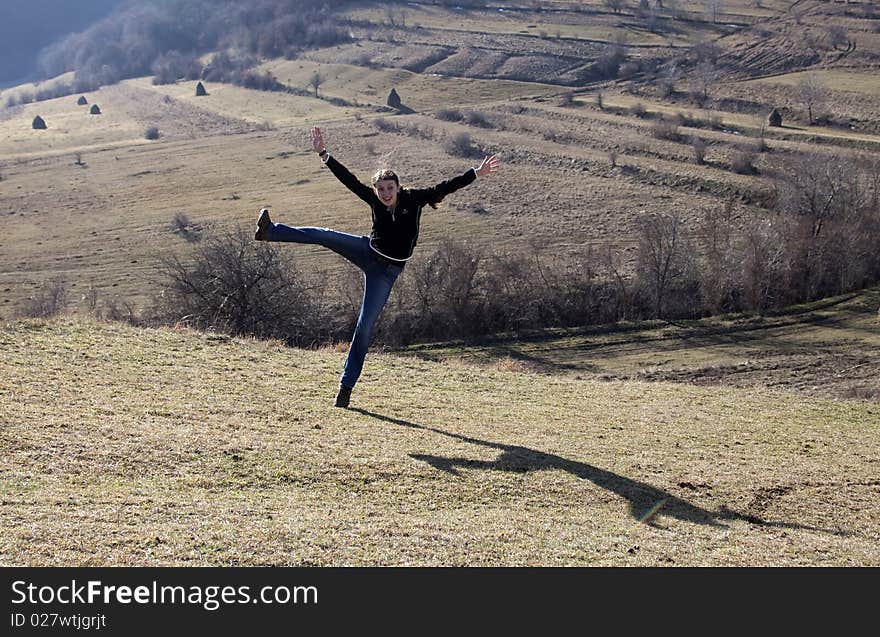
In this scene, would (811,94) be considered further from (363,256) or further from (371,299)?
(363,256)

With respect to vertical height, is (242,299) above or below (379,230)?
below

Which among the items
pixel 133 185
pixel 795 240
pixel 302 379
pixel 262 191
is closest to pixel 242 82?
pixel 133 185

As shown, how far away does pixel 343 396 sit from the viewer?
12.7m

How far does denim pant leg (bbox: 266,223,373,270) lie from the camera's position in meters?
11.3

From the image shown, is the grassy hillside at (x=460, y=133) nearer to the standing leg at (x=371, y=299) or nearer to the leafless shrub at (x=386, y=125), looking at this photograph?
the leafless shrub at (x=386, y=125)

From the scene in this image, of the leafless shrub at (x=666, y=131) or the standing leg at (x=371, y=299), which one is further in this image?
the leafless shrub at (x=666, y=131)

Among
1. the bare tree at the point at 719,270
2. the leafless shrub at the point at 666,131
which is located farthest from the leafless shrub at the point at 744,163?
the bare tree at the point at 719,270

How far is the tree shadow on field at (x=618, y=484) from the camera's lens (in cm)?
969

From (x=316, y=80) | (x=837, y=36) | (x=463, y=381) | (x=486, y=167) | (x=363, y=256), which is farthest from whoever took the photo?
(x=316, y=80)

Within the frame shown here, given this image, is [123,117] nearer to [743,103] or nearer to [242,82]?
[242,82]

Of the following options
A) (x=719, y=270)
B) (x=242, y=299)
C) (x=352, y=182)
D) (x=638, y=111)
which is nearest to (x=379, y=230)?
(x=352, y=182)

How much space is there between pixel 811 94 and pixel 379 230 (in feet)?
305

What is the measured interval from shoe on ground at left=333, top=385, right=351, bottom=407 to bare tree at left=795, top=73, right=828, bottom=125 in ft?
284

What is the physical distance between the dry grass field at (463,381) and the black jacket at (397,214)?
8.15 ft
